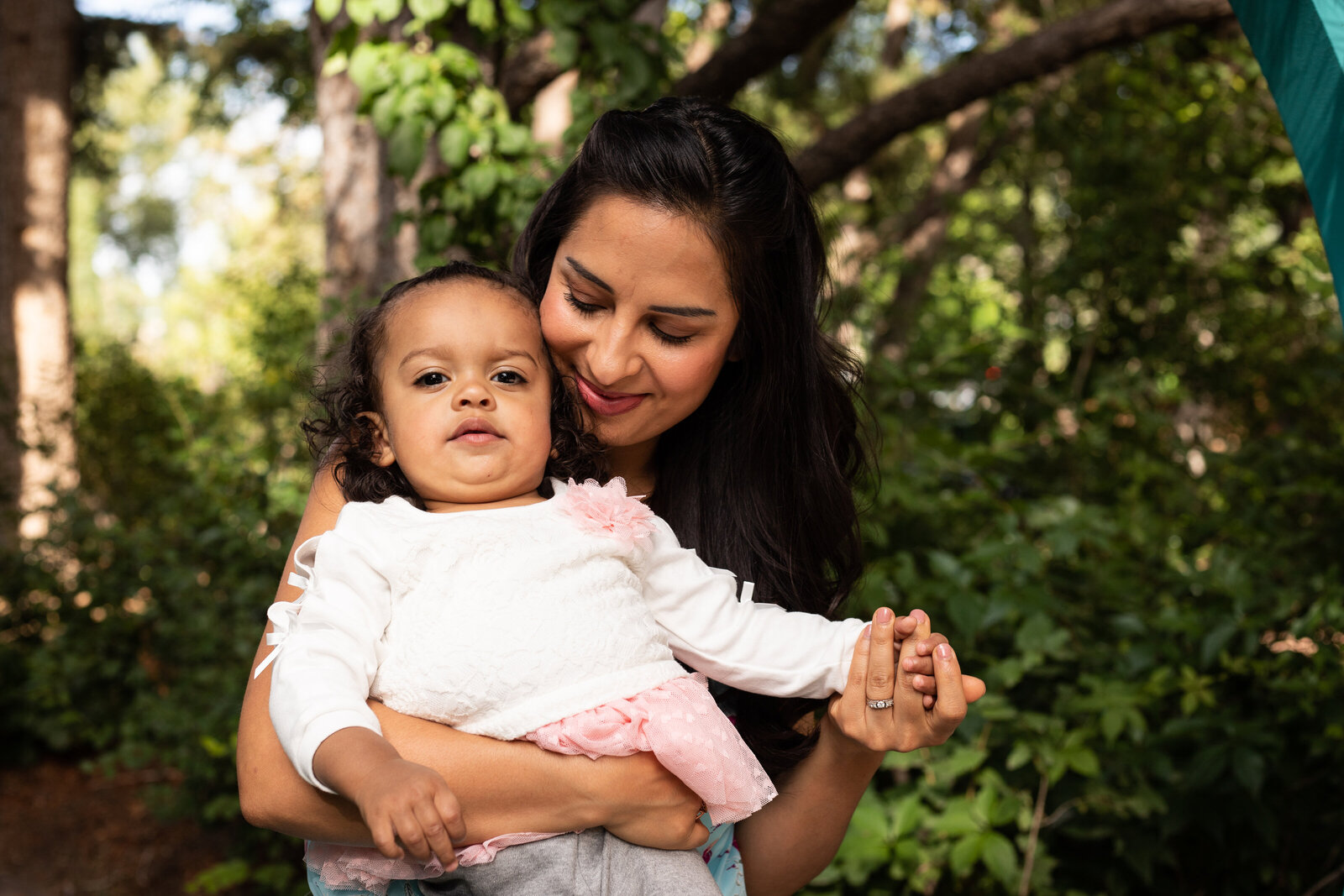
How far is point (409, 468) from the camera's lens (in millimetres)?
1529

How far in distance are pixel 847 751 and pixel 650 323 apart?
759mm

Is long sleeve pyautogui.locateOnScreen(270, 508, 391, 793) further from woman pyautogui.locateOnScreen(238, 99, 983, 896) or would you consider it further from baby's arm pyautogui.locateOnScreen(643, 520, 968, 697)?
baby's arm pyautogui.locateOnScreen(643, 520, 968, 697)

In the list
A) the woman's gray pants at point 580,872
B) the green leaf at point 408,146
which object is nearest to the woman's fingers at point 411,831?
the woman's gray pants at point 580,872

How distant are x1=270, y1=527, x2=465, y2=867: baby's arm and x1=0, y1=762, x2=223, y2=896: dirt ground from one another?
3.57 meters

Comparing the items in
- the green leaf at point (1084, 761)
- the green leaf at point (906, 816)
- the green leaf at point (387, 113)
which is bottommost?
the green leaf at point (906, 816)

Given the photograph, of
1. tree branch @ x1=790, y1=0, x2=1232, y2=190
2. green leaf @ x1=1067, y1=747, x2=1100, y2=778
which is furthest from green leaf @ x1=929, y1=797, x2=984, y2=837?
tree branch @ x1=790, y1=0, x2=1232, y2=190

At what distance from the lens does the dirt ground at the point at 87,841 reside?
433 cm

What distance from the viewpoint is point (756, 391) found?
1.95 metres

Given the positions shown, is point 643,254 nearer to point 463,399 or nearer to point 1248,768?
point 463,399

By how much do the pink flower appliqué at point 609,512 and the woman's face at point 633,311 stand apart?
0.18 m

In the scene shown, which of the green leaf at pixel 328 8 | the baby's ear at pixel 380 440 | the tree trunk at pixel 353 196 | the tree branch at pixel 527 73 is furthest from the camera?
the tree branch at pixel 527 73

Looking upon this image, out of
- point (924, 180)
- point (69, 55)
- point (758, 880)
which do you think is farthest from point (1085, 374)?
point (924, 180)

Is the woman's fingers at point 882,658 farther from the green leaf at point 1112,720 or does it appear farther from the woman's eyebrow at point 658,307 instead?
the green leaf at point 1112,720

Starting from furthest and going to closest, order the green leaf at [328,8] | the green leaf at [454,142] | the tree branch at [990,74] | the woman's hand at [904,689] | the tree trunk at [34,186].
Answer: the tree trunk at [34,186] < the tree branch at [990,74] < the green leaf at [454,142] < the green leaf at [328,8] < the woman's hand at [904,689]
